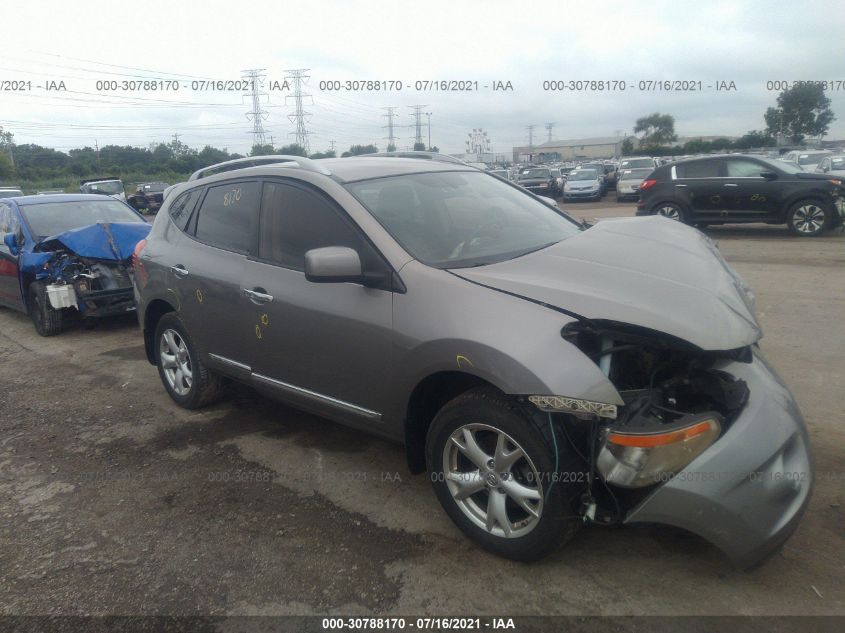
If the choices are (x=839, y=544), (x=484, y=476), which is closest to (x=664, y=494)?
(x=484, y=476)

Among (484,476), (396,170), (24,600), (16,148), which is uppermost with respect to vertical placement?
(16,148)

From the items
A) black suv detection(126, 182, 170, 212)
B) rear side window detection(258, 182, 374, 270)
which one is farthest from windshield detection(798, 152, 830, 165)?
black suv detection(126, 182, 170, 212)

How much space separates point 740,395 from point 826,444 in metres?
1.60

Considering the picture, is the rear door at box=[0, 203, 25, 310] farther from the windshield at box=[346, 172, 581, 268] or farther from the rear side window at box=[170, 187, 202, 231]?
the windshield at box=[346, 172, 581, 268]

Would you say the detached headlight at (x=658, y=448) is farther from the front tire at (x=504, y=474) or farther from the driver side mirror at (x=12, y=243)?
the driver side mirror at (x=12, y=243)

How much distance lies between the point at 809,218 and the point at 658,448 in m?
12.5

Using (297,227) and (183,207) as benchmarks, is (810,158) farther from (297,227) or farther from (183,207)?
(297,227)

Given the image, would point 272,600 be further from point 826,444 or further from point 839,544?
point 826,444

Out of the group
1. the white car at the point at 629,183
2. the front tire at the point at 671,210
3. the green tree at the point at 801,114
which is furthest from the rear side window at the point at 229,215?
the green tree at the point at 801,114

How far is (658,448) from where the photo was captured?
2504 mm

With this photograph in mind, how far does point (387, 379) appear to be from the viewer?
324 cm

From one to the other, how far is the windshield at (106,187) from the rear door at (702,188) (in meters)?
22.3

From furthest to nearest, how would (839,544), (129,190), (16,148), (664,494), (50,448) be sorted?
(16,148) < (129,190) < (50,448) < (839,544) < (664,494)

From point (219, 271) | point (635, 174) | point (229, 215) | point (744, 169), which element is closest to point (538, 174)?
point (635, 174)
